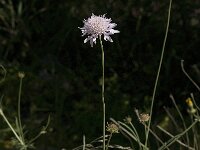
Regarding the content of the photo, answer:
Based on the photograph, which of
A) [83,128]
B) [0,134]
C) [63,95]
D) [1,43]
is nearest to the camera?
[0,134]

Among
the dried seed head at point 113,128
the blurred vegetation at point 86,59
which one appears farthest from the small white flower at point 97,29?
the blurred vegetation at point 86,59

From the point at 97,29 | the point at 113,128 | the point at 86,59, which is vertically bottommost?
the point at 113,128

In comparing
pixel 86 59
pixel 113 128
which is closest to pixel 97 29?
pixel 113 128

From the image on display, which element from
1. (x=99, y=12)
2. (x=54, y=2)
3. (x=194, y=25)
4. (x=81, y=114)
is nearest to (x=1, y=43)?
(x=54, y=2)

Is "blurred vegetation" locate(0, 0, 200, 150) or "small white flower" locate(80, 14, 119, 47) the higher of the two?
"blurred vegetation" locate(0, 0, 200, 150)

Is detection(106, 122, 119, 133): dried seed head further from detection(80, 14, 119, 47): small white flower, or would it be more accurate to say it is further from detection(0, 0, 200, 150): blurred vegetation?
detection(0, 0, 200, 150): blurred vegetation

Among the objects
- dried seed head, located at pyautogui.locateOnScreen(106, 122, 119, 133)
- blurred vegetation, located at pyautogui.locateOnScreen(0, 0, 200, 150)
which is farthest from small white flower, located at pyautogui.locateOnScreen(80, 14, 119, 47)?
blurred vegetation, located at pyautogui.locateOnScreen(0, 0, 200, 150)

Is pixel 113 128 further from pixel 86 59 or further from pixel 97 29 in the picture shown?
pixel 86 59

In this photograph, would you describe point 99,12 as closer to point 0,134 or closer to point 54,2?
point 54,2
